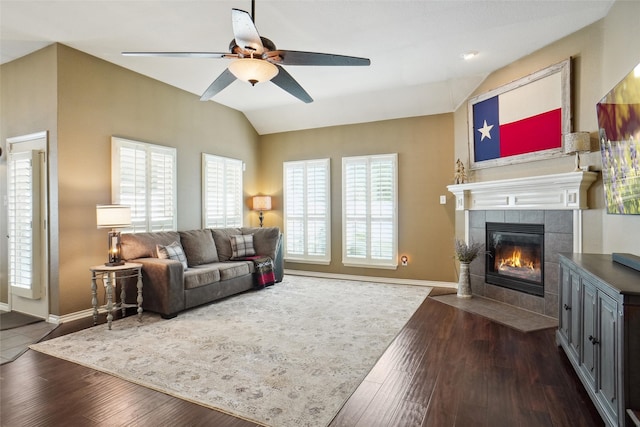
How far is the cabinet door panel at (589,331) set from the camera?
214 centimetres

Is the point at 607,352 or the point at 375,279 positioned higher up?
the point at 607,352

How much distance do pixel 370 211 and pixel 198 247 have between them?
293 centimetres

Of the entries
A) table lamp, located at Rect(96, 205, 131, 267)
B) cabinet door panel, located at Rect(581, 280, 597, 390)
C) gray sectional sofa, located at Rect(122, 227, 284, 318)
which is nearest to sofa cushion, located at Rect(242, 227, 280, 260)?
gray sectional sofa, located at Rect(122, 227, 284, 318)

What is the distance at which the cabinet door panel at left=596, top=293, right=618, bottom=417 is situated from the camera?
182 cm

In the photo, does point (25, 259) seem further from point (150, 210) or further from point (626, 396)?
point (626, 396)

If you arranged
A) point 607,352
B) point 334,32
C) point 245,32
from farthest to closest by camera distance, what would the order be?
1. point 334,32
2. point 245,32
3. point 607,352

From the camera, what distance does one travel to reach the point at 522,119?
4242 millimetres

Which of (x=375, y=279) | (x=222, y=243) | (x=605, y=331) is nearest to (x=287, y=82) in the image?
(x=605, y=331)

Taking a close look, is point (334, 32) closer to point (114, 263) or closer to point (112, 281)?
point (114, 263)

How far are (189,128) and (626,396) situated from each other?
227 inches

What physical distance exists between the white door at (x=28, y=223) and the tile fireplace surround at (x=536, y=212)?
535cm

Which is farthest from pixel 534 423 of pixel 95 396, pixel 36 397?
pixel 36 397

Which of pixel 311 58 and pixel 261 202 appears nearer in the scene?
pixel 311 58

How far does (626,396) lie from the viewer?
1713 millimetres
